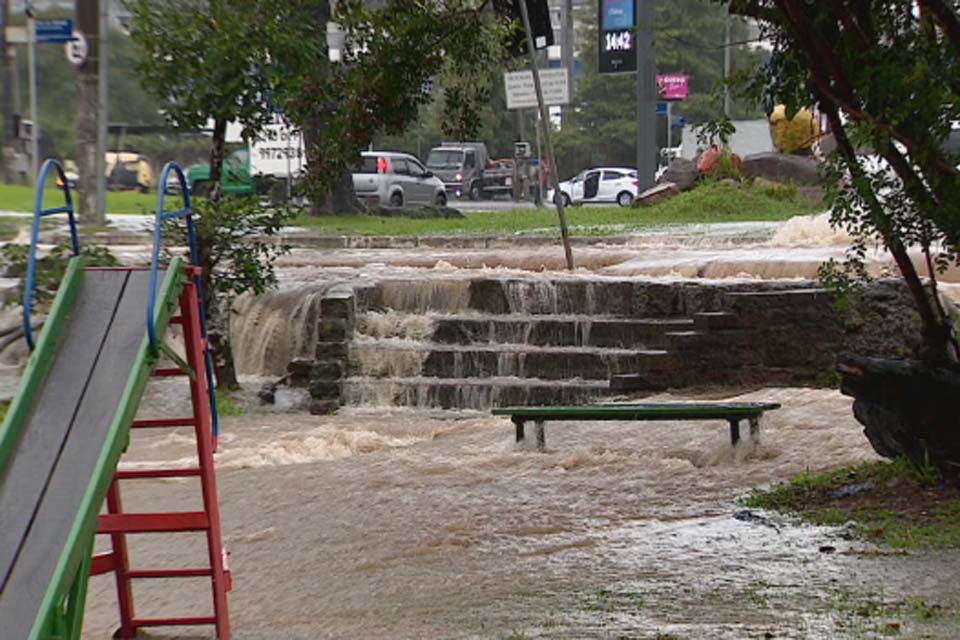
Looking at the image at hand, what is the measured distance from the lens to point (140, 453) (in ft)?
41.4

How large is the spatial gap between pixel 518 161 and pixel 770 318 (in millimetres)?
35796

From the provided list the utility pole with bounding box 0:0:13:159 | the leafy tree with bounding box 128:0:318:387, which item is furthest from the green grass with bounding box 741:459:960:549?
the utility pole with bounding box 0:0:13:159

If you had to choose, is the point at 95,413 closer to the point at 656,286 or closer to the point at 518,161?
the point at 656,286

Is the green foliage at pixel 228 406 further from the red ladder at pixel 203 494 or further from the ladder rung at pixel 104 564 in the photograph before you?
the red ladder at pixel 203 494

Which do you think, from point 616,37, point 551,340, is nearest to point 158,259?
point 551,340

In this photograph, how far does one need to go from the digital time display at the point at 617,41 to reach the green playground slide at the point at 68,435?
32.3m

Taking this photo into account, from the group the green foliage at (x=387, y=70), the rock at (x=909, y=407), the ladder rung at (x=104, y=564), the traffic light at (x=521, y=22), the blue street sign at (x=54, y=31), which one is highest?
the blue street sign at (x=54, y=31)

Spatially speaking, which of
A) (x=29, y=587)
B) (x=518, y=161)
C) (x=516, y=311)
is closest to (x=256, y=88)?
(x=516, y=311)

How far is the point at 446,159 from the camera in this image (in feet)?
180

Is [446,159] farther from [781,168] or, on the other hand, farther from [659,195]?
[781,168]

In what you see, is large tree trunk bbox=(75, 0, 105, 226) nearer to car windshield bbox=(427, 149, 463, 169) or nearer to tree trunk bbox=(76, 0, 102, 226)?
tree trunk bbox=(76, 0, 102, 226)

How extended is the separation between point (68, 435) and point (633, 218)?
76.3ft

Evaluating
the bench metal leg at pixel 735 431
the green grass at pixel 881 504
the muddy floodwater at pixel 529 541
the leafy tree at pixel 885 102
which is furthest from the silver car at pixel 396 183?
the leafy tree at pixel 885 102

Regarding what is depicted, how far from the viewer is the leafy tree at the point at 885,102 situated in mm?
7430
